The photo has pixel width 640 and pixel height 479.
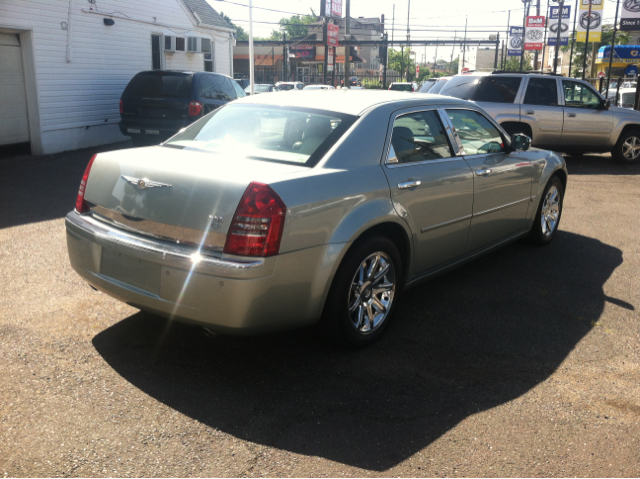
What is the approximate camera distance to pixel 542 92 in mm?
13352

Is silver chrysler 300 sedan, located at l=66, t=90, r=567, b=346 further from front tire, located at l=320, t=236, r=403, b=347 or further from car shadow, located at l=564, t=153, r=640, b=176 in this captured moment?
car shadow, located at l=564, t=153, r=640, b=176

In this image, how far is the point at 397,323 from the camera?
4633 millimetres

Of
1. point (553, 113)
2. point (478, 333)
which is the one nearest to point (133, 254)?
point (478, 333)

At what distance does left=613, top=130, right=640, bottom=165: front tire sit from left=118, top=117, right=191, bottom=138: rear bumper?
9.25m

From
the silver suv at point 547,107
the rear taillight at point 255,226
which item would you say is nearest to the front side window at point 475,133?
the rear taillight at point 255,226

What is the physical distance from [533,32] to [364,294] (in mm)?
39609

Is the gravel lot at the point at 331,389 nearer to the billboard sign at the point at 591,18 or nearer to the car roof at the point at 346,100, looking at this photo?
the car roof at the point at 346,100

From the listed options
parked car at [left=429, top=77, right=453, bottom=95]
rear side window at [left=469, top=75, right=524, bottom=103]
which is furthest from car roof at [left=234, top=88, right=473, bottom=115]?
parked car at [left=429, top=77, right=453, bottom=95]

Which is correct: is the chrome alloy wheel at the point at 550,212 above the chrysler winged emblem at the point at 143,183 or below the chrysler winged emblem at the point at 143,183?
below

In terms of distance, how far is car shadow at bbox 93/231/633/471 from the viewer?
3.17 metres

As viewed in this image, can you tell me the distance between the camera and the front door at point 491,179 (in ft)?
16.8

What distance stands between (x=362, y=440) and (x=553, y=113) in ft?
38.6

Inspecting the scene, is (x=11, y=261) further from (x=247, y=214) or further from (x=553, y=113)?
(x=553, y=113)

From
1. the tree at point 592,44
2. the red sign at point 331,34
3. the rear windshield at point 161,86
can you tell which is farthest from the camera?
the tree at point 592,44
